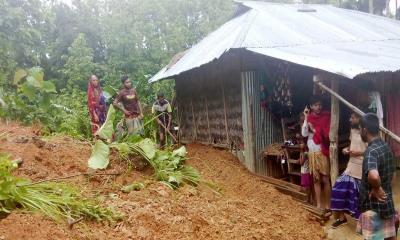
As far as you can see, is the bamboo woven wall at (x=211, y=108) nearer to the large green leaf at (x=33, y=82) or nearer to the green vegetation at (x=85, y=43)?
the green vegetation at (x=85, y=43)

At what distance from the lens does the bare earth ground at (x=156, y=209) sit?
3611 millimetres

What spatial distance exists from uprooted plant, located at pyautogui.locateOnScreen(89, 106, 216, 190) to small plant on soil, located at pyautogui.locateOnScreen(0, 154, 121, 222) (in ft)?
3.03

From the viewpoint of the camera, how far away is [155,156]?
562 centimetres

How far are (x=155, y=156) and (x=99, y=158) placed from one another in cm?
98

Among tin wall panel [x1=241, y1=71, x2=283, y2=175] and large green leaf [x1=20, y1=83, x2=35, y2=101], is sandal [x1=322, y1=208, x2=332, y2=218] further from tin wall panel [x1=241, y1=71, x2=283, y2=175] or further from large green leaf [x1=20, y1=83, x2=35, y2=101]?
large green leaf [x1=20, y1=83, x2=35, y2=101]

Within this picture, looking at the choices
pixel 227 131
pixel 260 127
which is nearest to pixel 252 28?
pixel 260 127

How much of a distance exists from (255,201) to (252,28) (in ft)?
9.85

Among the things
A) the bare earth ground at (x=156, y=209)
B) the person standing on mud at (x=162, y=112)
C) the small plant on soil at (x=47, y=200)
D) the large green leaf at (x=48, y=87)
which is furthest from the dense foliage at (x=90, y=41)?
the small plant on soil at (x=47, y=200)

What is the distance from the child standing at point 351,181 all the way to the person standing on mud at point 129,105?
3.86 meters

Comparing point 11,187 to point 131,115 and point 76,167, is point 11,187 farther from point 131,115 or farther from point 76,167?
point 131,115

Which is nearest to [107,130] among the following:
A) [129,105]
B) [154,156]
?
[154,156]

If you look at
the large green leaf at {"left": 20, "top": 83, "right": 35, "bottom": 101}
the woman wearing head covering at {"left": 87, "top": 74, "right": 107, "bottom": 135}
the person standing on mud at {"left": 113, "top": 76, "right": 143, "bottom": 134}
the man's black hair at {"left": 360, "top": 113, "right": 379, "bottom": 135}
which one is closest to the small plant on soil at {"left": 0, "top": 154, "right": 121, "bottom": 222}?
the large green leaf at {"left": 20, "top": 83, "right": 35, "bottom": 101}

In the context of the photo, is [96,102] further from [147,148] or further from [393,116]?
[393,116]

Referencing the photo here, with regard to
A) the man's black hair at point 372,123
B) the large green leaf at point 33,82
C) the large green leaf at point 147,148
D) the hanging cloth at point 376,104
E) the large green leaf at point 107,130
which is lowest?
the large green leaf at point 147,148
